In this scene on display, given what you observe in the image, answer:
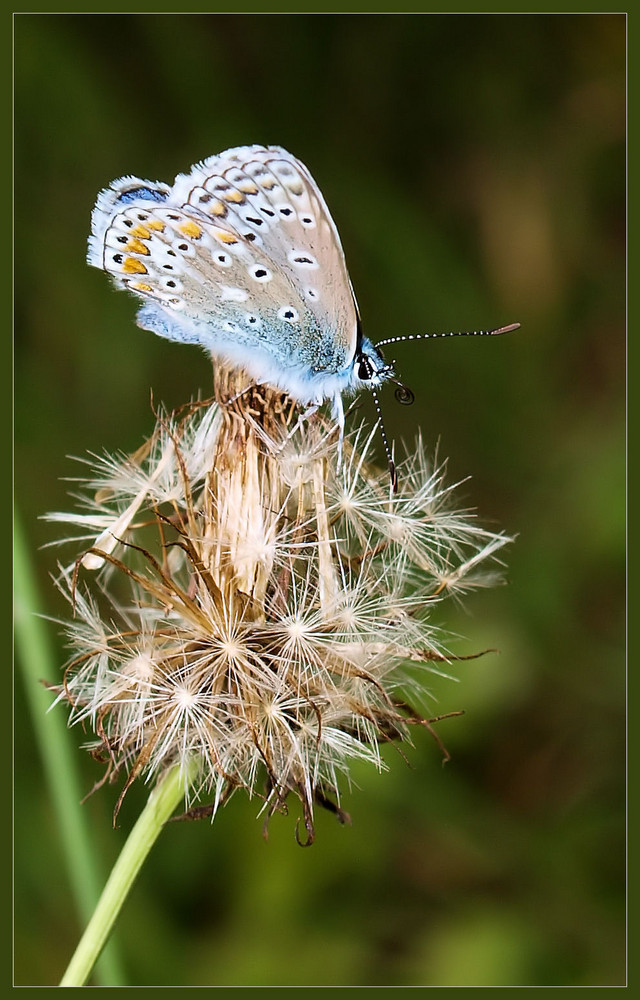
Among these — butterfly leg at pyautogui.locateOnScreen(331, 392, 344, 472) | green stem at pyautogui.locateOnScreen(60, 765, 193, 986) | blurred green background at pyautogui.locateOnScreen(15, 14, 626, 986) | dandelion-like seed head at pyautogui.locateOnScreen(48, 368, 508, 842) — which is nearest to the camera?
green stem at pyautogui.locateOnScreen(60, 765, 193, 986)

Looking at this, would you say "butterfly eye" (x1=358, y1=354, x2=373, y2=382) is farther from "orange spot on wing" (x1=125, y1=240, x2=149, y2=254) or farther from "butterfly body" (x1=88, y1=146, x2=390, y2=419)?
"orange spot on wing" (x1=125, y1=240, x2=149, y2=254)

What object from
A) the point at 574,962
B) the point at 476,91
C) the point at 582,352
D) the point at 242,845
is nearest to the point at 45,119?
the point at 476,91

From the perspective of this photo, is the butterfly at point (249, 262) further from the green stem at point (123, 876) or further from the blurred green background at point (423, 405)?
the blurred green background at point (423, 405)

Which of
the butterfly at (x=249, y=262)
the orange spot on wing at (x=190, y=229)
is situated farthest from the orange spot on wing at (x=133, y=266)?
the orange spot on wing at (x=190, y=229)

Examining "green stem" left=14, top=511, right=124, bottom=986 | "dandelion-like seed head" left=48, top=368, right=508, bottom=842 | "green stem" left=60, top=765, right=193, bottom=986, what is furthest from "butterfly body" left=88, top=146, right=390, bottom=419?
"green stem" left=60, top=765, right=193, bottom=986

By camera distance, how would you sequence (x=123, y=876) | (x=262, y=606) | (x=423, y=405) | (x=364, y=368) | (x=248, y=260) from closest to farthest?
(x=123, y=876)
(x=262, y=606)
(x=248, y=260)
(x=364, y=368)
(x=423, y=405)

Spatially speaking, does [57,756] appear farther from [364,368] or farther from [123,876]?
[364,368]

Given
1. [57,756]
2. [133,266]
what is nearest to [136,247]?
[133,266]

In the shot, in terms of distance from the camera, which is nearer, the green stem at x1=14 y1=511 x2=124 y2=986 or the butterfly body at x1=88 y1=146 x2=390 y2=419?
the green stem at x1=14 y1=511 x2=124 y2=986
